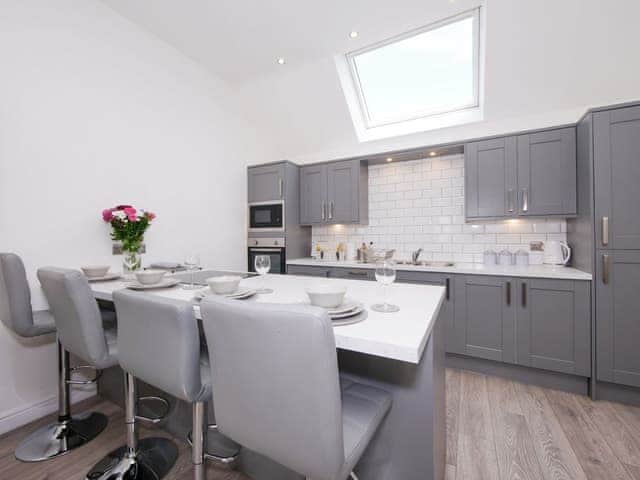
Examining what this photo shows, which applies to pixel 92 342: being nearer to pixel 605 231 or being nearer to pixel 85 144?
pixel 85 144

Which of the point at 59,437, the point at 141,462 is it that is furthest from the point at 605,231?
the point at 59,437

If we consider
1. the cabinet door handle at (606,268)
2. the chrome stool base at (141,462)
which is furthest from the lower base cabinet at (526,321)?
the chrome stool base at (141,462)

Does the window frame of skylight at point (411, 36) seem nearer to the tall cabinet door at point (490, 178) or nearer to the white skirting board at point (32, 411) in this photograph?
the tall cabinet door at point (490, 178)

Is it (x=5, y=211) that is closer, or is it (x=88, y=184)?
(x=5, y=211)

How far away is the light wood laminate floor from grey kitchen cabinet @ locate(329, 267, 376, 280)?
1.30 metres

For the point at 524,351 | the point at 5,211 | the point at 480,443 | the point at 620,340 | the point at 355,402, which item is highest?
the point at 5,211

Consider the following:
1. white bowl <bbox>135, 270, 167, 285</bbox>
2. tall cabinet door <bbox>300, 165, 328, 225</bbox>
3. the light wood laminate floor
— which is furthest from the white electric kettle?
white bowl <bbox>135, 270, 167, 285</bbox>

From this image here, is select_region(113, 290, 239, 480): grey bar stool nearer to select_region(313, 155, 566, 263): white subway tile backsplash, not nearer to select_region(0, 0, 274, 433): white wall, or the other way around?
select_region(0, 0, 274, 433): white wall

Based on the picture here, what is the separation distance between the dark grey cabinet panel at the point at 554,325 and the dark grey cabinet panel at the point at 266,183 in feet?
9.09

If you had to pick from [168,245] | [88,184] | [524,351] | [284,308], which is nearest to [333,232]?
[168,245]

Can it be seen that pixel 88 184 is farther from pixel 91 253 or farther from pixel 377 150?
pixel 377 150

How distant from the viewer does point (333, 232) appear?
4.01 metres

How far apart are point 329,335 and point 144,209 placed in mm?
2550

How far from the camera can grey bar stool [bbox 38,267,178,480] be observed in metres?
1.25
